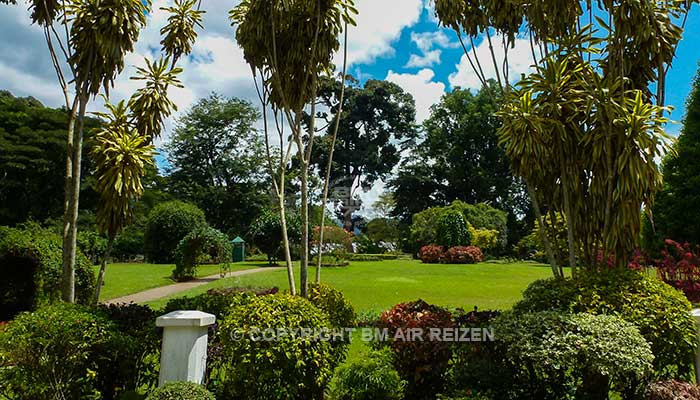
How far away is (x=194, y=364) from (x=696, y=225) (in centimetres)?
1603

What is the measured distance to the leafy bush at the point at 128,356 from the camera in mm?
4180

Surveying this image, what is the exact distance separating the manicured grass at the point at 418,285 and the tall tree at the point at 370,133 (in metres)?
19.6

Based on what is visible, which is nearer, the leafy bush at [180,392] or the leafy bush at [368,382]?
the leafy bush at [180,392]

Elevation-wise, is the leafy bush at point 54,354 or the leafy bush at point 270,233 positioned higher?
the leafy bush at point 270,233

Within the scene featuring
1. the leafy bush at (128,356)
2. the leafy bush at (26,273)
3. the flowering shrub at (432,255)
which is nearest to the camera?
the leafy bush at (128,356)

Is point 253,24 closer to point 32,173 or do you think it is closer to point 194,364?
point 194,364

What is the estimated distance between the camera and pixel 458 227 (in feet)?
83.7

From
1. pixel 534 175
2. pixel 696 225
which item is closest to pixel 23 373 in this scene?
pixel 534 175

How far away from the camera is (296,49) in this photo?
593cm

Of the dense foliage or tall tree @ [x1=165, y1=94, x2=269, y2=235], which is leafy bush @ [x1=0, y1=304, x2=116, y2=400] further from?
tall tree @ [x1=165, y1=94, x2=269, y2=235]

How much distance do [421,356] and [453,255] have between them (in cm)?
1995

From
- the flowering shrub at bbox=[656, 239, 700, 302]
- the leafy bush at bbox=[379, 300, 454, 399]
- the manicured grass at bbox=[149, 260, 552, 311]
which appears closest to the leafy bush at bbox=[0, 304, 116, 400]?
the leafy bush at bbox=[379, 300, 454, 399]

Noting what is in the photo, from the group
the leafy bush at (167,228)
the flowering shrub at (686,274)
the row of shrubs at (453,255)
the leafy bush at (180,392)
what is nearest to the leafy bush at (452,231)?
the row of shrubs at (453,255)

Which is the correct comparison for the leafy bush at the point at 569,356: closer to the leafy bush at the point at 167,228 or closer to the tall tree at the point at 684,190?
the tall tree at the point at 684,190
